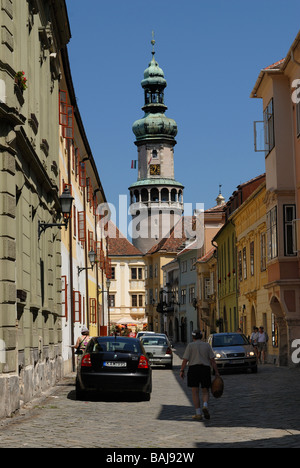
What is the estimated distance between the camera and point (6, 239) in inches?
587

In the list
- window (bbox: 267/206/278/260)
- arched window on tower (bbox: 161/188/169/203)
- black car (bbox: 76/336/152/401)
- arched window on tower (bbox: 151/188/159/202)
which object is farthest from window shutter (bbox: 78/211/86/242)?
arched window on tower (bbox: 161/188/169/203)

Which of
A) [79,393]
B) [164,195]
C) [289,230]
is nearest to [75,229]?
[289,230]

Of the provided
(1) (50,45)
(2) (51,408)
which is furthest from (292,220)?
(2) (51,408)

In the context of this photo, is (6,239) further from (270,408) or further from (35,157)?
(270,408)

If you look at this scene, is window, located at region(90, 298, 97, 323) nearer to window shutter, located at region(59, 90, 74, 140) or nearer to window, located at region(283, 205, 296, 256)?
window, located at region(283, 205, 296, 256)

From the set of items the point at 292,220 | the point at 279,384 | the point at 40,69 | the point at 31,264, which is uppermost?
the point at 40,69

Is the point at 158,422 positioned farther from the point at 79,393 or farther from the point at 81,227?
the point at 81,227

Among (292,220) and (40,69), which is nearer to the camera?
(40,69)

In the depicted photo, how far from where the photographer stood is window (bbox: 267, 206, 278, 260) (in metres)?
32.0

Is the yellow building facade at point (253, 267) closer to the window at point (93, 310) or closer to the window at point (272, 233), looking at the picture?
the window at point (272, 233)

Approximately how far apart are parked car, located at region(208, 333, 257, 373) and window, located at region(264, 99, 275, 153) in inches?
290

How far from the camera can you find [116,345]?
1930 cm

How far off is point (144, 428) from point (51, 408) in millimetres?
3973

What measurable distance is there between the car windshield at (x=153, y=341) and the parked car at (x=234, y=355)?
4.68 meters
